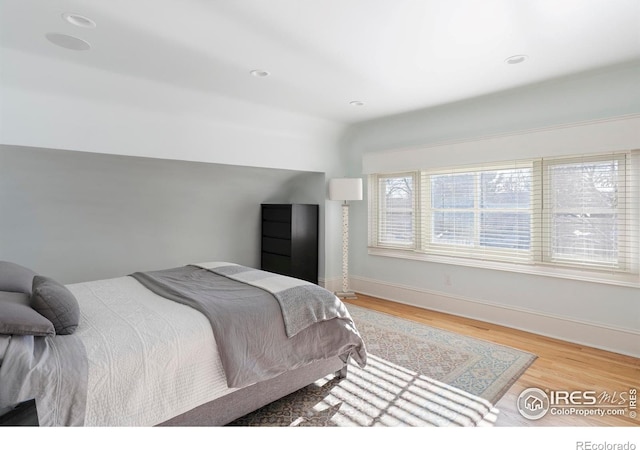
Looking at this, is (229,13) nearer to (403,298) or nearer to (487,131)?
(487,131)

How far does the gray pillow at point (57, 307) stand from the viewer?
158cm

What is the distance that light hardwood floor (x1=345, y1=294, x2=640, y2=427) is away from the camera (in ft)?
6.47

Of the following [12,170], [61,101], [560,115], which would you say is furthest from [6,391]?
[560,115]

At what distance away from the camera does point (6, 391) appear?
4.09 feet

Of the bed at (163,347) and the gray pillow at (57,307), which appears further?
the gray pillow at (57,307)

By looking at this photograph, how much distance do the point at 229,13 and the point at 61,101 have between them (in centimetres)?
172

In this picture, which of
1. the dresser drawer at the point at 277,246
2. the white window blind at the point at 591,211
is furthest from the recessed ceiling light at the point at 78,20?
the white window blind at the point at 591,211

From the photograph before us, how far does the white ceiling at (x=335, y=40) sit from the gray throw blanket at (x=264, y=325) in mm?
1678

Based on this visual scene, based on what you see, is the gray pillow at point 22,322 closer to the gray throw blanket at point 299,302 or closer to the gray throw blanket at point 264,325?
the gray throw blanket at point 264,325

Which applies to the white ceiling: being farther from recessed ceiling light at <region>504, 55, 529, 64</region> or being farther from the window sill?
the window sill

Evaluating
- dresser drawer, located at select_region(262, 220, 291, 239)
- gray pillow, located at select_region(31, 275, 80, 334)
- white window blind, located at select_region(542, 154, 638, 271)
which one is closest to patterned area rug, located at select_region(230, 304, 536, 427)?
gray pillow, located at select_region(31, 275, 80, 334)

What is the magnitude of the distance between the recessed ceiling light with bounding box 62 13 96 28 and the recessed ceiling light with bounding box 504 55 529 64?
9.49ft

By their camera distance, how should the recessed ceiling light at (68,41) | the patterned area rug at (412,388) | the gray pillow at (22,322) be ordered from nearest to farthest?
the gray pillow at (22,322)
the patterned area rug at (412,388)
the recessed ceiling light at (68,41)

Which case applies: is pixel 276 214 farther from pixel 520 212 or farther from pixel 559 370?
pixel 559 370
